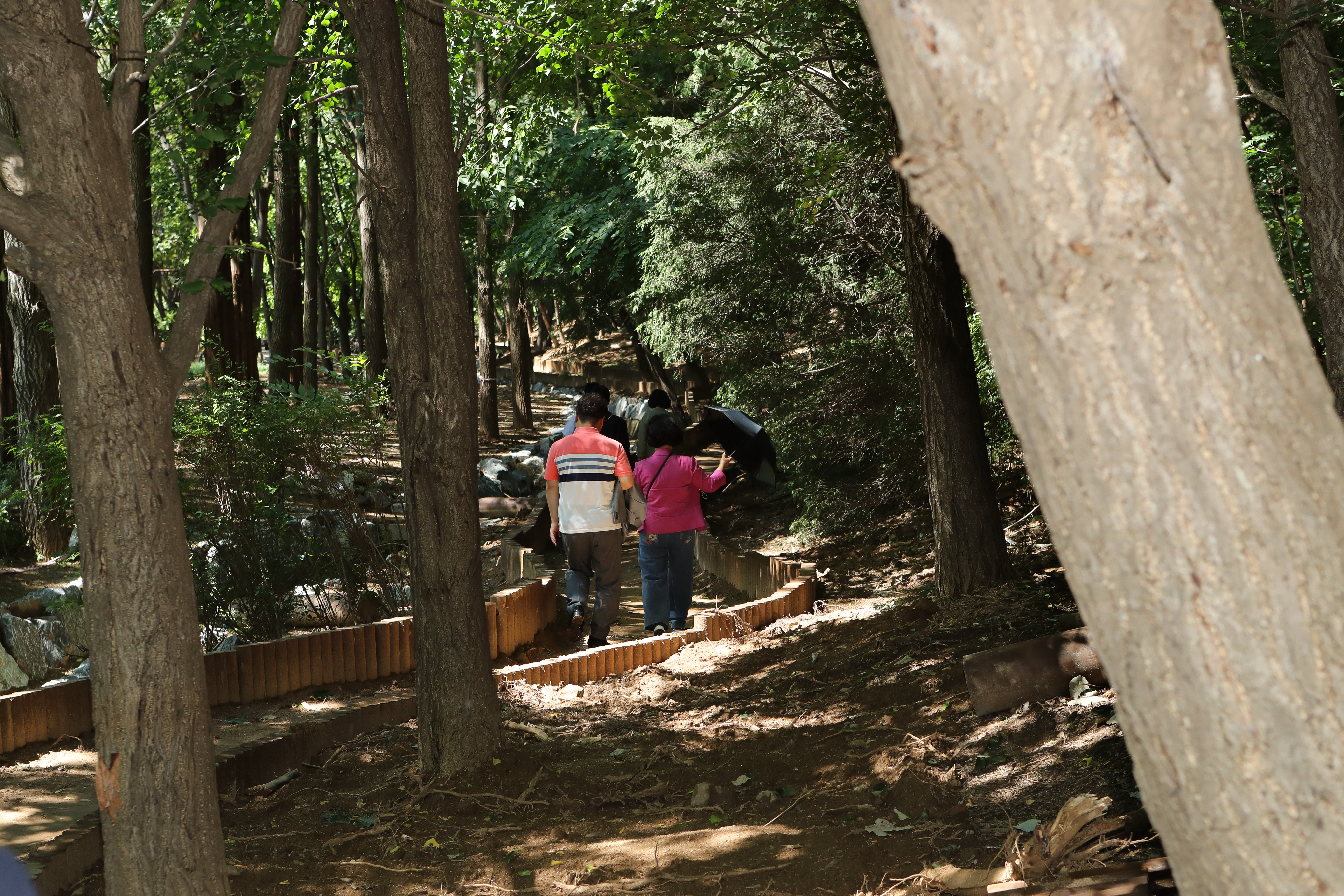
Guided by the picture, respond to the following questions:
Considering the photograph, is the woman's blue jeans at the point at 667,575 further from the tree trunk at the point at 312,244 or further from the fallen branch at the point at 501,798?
the tree trunk at the point at 312,244

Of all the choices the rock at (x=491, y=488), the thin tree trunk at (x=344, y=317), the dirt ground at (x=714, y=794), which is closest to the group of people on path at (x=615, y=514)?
the dirt ground at (x=714, y=794)

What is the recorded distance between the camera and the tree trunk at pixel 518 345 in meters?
24.2

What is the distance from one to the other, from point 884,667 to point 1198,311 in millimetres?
5677

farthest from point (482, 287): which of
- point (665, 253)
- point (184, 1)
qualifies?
point (184, 1)

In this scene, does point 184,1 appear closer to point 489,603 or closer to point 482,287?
point 489,603

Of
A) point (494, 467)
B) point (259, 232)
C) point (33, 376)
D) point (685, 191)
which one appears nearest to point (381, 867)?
point (33, 376)

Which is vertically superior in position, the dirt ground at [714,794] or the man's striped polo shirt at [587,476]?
the man's striped polo shirt at [587,476]

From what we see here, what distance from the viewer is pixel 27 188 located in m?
3.06

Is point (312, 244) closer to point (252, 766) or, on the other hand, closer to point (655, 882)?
point (252, 766)

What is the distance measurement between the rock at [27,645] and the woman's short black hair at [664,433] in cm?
509

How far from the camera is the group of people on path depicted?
25.7ft

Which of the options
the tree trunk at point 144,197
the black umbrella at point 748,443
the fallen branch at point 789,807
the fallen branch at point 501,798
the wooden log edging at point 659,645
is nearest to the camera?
the fallen branch at point 789,807

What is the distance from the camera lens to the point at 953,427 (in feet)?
26.0

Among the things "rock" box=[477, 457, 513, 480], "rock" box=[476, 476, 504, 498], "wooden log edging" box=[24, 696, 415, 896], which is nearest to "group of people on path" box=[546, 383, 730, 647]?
"wooden log edging" box=[24, 696, 415, 896]
